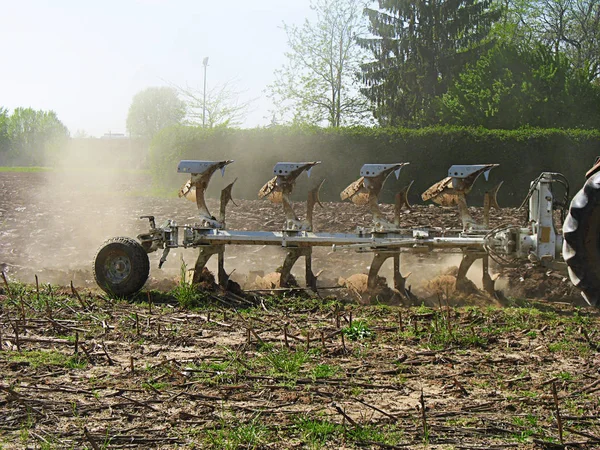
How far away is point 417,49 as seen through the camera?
32219mm

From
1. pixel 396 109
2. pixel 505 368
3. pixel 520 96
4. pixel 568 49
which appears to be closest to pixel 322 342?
pixel 505 368

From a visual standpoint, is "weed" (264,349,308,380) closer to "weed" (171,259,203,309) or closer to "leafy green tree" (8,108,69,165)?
"weed" (171,259,203,309)

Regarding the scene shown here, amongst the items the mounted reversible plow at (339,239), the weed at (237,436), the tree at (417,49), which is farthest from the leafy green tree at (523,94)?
the weed at (237,436)

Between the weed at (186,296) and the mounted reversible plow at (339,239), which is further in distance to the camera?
the mounted reversible plow at (339,239)

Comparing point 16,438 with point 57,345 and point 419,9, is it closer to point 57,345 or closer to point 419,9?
point 57,345

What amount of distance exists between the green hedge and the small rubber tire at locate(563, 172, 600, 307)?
38.1 ft

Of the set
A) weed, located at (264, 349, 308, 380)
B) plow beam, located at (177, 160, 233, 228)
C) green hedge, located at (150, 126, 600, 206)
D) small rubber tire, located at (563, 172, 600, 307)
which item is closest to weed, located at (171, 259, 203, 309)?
plow beam, located at (177, 160, 233, 228)

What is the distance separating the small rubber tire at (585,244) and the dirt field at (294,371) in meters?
0.55

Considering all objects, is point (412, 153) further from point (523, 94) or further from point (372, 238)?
point (372, 238)

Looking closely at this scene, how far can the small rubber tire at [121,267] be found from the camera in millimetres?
9117

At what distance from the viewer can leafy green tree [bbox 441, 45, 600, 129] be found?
25.3m

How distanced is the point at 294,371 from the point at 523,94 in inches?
870

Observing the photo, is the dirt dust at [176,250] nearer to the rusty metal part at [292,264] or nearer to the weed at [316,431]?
the rusty metal part at [292,264]

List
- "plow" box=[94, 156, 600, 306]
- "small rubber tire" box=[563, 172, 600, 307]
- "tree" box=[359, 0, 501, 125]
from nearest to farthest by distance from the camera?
"small rubber tire" box=[563, 172, 600, 307] → "plow" box=[94, 156, 600, 306] → "tree" box=[359, 0, 501, 125]
